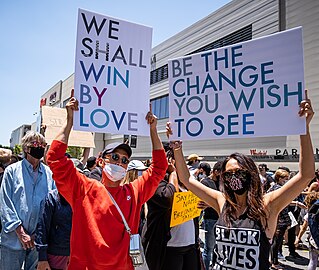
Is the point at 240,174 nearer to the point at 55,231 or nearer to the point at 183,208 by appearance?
the point at 183,208

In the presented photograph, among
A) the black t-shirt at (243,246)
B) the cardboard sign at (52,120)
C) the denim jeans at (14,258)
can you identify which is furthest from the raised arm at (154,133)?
the cardboard sign at (52,120)

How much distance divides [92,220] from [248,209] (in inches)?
42.0

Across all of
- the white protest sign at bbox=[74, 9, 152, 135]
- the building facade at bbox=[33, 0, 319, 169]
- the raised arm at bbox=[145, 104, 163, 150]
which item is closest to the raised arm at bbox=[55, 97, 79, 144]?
the white protest sign at bbox=[74, 9, 152, 135]

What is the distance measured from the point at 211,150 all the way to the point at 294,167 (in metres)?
7.78

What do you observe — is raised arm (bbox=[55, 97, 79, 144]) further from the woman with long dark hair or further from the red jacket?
the woman with long dark hair

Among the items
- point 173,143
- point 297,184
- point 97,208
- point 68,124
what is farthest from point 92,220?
point 297,184

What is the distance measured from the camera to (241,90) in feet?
9.93

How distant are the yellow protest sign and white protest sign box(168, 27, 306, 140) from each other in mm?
874

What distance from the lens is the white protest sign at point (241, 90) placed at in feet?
9.00

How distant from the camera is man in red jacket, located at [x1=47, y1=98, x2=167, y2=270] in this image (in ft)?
7.61

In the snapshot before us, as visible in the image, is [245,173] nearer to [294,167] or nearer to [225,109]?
[225,109]

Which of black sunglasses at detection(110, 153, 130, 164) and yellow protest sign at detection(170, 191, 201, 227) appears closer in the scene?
black sunglasses at detection(110, 153, 130, 164)

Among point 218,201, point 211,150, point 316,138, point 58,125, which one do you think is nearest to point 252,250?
point 218,201

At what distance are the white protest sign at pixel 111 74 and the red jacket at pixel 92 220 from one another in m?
0.53
